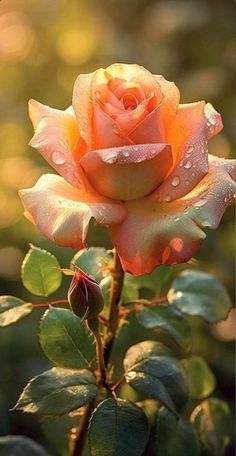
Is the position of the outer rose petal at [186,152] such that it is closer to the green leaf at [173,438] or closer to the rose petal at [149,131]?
the rose petal at [149,131]

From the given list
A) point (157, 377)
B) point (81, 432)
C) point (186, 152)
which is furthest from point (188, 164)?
point (81, 432)

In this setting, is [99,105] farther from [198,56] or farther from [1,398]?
[198,56]

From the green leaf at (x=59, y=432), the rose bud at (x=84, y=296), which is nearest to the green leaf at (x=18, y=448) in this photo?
the green leaf at (x=59, y=432)

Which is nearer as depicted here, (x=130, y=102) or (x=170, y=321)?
(x=130, y=102)

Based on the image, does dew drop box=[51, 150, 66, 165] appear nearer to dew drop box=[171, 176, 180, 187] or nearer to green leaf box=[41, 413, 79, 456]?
dew drop box=[171, 176, 180, 187]

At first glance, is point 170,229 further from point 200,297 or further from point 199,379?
point 199,379

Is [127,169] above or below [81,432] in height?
above

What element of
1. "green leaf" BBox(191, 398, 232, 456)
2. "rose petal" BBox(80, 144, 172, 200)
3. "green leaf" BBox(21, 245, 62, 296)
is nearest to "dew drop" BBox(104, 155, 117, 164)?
"rose petal" BBox(80, 144, 172, 200)
